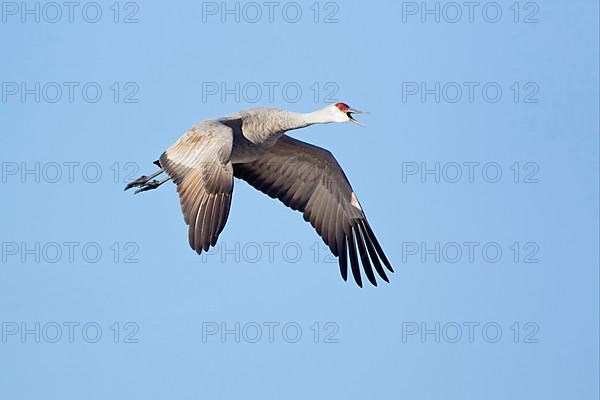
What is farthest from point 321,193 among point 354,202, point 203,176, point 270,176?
point 203,176

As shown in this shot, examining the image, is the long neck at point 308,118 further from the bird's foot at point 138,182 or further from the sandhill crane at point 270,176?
the bird's foot at point 138,182

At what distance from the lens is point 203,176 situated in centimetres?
1664

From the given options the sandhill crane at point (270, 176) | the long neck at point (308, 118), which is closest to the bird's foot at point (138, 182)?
the sandhill crane at point (270, 176)

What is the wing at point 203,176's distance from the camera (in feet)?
52.9

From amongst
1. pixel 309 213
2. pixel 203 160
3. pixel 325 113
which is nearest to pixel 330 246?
pixel 309 213

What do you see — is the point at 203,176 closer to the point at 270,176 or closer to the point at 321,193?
the point at 270,176

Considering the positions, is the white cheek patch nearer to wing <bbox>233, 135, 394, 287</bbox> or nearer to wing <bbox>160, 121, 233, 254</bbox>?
wing <bbox>233, 135, 394, 287</bbox>

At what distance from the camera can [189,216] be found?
639 inches

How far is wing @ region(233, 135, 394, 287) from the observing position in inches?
770

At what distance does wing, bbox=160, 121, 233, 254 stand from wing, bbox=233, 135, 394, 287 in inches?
88.2

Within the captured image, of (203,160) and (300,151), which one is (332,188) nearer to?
(300,151)

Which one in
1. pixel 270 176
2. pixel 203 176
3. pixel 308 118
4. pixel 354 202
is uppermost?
pixel 308 118

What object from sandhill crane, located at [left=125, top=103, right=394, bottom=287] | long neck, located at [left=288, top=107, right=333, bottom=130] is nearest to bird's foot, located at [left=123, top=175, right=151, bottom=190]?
sandhill crane, located at [left=125, top=103, right=394, bottom=287]

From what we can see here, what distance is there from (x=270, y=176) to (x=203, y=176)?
333 centimetres
